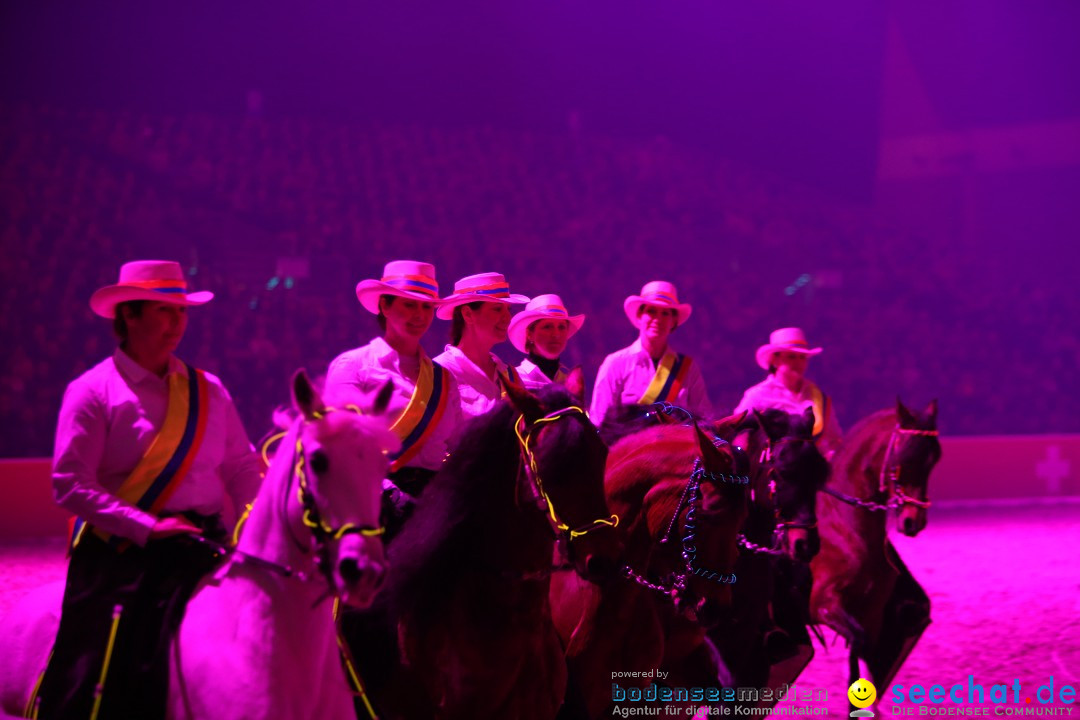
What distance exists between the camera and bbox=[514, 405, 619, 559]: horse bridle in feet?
11.1

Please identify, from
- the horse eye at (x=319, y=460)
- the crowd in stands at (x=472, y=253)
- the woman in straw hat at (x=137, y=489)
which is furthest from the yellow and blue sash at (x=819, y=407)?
the crowd in stands at (x=472, y=253)

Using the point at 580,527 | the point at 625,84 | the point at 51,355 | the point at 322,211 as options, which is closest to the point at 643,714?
the point at 580,527

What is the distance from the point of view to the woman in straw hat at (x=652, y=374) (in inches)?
239

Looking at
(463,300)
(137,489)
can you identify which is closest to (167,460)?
(137,489)

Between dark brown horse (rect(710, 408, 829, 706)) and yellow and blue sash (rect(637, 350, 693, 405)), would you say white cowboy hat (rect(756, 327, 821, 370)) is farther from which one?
dark brown horse (rect(710, 408, 829, 706))

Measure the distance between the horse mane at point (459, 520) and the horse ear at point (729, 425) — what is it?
5.47 feet

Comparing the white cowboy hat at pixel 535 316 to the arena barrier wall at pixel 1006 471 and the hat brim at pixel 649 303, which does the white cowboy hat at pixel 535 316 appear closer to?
the hat brim at pixel 649 303

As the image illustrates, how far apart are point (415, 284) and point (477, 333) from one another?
0.47 m

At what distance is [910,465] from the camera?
6141mm

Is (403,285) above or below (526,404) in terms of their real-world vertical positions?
above

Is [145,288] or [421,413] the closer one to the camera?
[145,288]

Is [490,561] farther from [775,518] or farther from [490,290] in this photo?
[775,518]

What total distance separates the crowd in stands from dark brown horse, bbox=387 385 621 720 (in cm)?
1181

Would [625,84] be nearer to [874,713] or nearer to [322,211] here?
[322,211]
